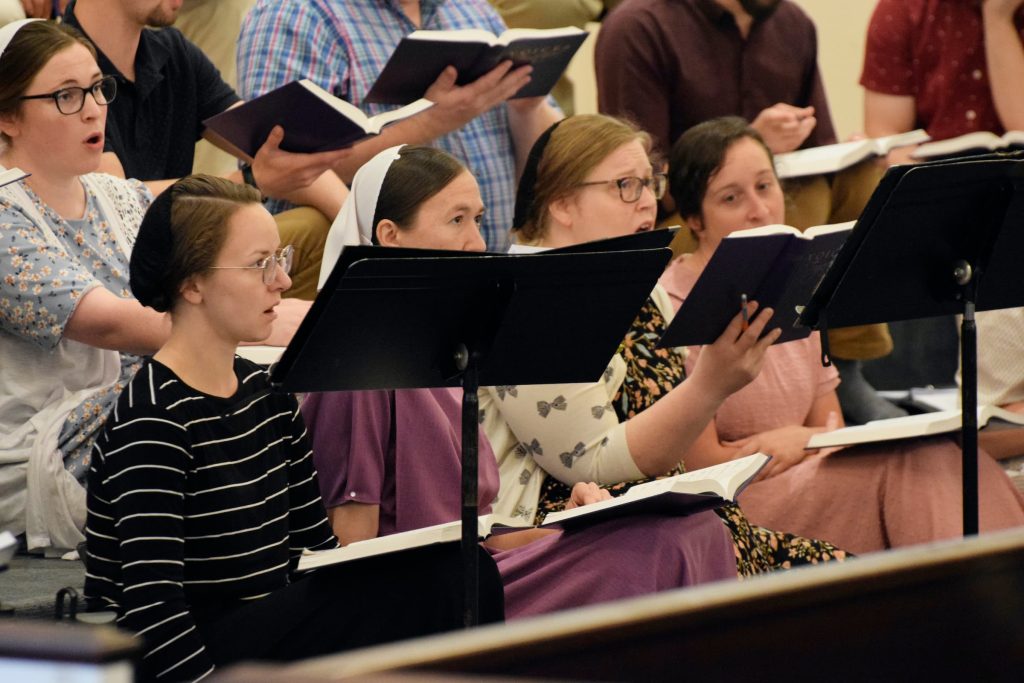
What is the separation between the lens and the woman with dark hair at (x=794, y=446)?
311 cm

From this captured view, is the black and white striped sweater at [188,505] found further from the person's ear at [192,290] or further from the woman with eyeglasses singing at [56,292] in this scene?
the woman with eyeglasses singing at [56,292]

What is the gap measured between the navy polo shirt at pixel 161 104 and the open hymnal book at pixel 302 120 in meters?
0.43

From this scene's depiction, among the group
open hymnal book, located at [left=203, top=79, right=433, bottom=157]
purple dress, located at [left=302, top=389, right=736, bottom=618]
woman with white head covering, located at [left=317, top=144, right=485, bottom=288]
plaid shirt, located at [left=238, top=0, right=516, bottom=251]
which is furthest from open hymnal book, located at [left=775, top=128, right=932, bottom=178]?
purple dress, located at [left=302, top=389, right=736, bottom=618]

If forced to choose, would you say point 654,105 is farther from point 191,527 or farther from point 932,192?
point 191,527

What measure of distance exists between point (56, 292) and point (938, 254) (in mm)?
1585

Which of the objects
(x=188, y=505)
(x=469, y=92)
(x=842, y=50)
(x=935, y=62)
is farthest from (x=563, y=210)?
(x=842, y=50)

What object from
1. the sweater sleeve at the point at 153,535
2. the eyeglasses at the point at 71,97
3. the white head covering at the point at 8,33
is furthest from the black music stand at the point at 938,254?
the white head covering at the point at 8,33

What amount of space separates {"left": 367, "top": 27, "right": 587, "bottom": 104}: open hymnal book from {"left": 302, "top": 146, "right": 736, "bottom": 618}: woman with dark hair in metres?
0.53

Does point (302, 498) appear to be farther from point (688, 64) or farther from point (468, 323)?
point (688, 64)

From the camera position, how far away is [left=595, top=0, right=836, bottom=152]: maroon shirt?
421 cm

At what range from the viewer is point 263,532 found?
231 cm

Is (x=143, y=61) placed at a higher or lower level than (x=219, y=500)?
higher

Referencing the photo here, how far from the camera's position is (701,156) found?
11.5 feet

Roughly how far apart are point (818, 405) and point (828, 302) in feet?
3.42
